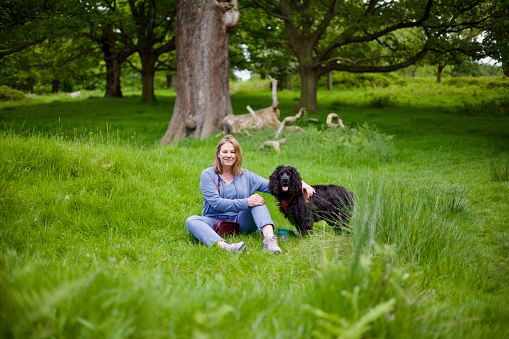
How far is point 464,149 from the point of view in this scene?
10.1m

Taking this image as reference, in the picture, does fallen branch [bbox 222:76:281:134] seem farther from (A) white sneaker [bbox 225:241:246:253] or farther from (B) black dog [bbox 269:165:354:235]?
(A) white sneaker [bbox 225:241:246:253]

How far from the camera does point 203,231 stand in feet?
14.0

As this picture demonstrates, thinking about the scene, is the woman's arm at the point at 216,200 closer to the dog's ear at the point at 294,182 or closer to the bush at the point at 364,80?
the dog's ear at the point at 294,182

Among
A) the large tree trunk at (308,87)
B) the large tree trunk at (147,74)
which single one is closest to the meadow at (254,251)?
the large tree trunk at (308,87)

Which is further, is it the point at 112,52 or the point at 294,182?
the point at 112,52

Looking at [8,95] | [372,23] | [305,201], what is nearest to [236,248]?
[305,201]

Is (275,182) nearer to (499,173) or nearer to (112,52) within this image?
(499,173)

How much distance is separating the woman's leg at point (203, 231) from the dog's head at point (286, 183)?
94 centimetres

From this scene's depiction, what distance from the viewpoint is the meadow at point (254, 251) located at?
5.41 feet

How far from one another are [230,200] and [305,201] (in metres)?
0.97

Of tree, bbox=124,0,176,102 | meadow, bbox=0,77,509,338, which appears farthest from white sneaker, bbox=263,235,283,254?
tree, bbox=124,0,176,102

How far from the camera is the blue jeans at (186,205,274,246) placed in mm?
4227

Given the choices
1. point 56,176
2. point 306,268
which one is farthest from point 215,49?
point 306,268

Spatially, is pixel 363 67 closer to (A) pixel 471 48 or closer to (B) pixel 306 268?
(A) pixel 471 48
